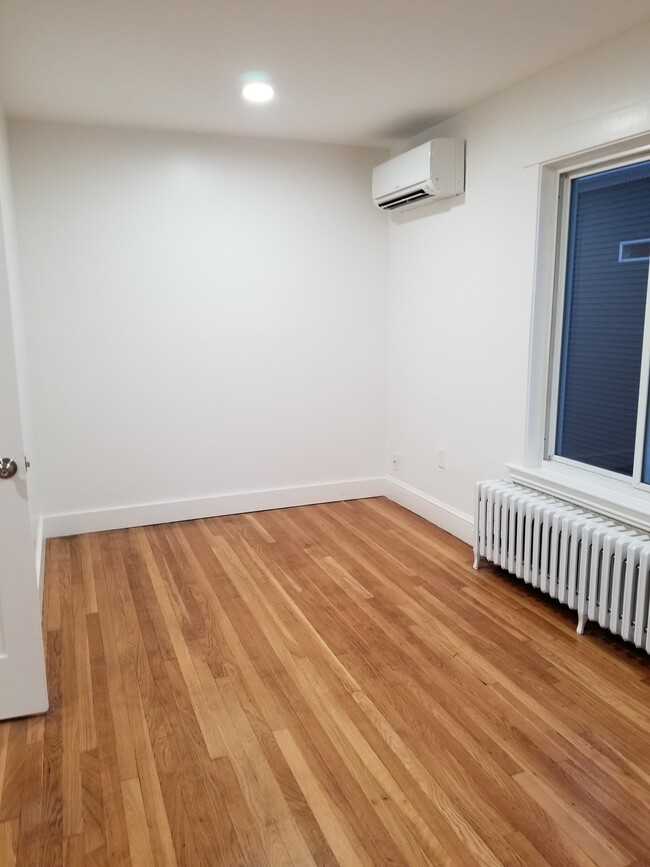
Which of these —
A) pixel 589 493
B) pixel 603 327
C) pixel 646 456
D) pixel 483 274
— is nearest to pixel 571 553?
pixel 589 493

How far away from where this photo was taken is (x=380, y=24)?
2559 millimetres

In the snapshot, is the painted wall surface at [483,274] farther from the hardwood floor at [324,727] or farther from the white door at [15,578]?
the white door at [15,578]

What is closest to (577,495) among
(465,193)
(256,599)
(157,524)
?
(256,599)

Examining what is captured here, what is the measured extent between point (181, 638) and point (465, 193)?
2.96 metres

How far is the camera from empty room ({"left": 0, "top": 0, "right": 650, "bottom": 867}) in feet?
6.68

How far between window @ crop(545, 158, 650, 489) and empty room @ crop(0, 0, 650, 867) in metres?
0.02

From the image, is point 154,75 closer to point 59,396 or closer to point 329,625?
point 59,396

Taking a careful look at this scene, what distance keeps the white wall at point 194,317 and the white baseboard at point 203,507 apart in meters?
0.01

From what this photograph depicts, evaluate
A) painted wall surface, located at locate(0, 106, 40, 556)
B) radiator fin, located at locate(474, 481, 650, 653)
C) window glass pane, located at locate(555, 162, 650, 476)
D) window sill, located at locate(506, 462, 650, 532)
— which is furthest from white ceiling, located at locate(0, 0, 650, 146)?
radiator fin, located at locate(474, 481, 650, 653)

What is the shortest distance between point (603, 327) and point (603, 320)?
0.11 ft

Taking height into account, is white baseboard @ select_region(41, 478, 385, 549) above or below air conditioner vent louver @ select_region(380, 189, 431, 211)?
below

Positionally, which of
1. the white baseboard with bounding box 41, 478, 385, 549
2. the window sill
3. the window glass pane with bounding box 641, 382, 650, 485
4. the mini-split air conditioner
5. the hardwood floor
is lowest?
the hardwood floor

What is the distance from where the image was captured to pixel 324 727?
2291mm

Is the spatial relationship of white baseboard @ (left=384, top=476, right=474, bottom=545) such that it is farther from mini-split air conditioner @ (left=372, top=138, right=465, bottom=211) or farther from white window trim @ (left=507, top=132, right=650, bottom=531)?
mini-split air conditioner @ (left=372, top=138, right=465, bottom=211)
